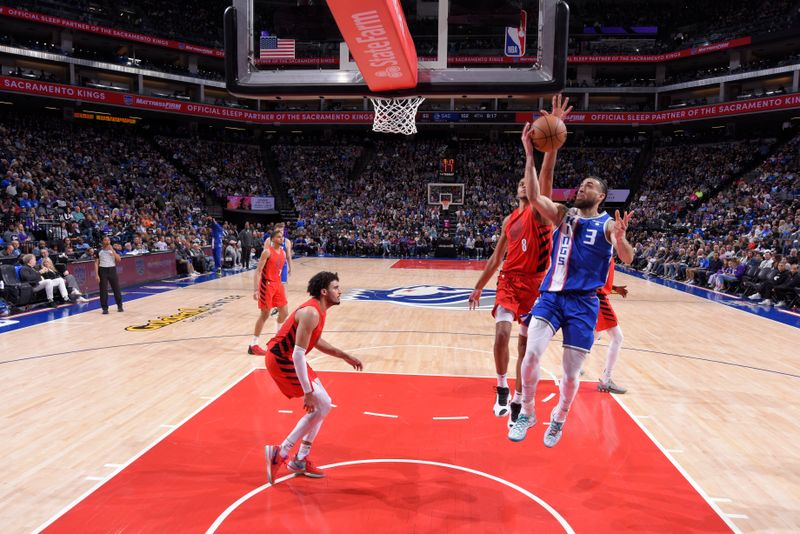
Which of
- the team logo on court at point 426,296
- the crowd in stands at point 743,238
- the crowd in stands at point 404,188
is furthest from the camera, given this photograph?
the crowd in stands at point 404,188

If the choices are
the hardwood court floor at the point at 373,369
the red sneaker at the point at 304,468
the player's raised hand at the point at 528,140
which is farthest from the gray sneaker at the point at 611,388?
the red sneaker at the point at 304,468

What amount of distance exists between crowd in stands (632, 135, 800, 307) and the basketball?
1198 cm

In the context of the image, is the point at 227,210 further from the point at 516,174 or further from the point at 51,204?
the point at 516,174

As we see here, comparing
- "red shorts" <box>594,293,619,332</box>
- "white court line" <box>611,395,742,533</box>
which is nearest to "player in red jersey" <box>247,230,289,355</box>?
"red shorts" <box>594,293,619,332</box>

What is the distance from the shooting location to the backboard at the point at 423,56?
8023 millimetres

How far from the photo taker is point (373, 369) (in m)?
7.34

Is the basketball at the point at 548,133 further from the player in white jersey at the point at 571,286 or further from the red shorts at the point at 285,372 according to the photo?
the red shorts at the point at 285,372

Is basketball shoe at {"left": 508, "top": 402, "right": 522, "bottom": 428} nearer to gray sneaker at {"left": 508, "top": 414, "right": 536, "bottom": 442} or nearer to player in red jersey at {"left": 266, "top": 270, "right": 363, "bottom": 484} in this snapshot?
gray sneaker at {"left": 508, "top": 414, "right": 536, "bottom": 442}

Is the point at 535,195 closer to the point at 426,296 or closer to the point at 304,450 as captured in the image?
the point at 304,450

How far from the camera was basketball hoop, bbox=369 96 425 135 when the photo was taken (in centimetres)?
1062

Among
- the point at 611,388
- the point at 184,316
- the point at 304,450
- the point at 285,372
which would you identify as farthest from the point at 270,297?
the point at 611,388

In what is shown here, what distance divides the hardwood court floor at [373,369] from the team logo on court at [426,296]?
57 centimetres

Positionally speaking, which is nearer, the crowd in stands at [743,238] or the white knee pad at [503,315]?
the white knee pad at [503,315]

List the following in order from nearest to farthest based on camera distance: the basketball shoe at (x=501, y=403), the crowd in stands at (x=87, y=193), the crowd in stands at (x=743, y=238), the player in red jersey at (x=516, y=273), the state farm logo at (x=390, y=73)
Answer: the basketball shoe at (x=501, y=403) → the player in red jersey at (x=516, y=273) → the state farm logo at (x=390, y=73) → the crowd in stands at (x=743, y=238) → the crowd in stands at (x=87, y=193)
